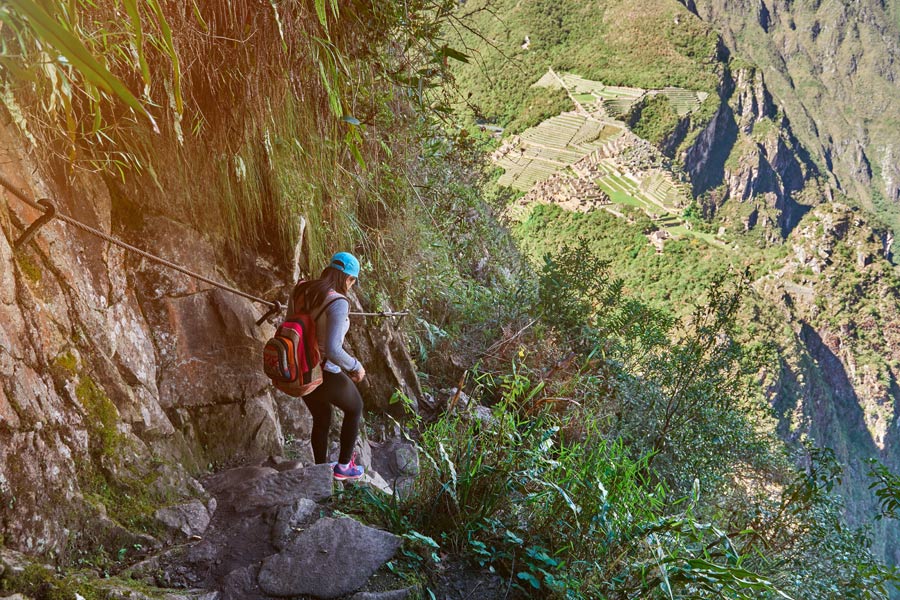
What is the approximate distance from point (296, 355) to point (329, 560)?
979 mm

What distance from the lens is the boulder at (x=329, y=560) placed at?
1906 mm

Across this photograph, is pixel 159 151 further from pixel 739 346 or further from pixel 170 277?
→ pixel 739 346

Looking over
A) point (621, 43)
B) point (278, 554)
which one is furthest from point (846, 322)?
point (278, 554)

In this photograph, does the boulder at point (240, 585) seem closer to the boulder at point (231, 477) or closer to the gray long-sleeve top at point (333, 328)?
the boulder at point (231, 477)

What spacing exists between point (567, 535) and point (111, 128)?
2.50 metres

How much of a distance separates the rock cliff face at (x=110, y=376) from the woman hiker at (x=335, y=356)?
0.43m

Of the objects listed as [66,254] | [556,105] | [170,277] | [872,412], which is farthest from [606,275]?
[872,412]

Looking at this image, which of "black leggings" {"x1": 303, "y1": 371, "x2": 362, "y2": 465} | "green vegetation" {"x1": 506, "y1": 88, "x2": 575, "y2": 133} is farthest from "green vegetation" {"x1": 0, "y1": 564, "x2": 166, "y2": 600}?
"green vegetation" {"x1": 506, "y1": 88, "x2": 575, "y2": 133}

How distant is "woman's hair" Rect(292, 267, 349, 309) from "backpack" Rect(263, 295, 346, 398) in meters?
0.04

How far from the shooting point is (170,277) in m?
2.95

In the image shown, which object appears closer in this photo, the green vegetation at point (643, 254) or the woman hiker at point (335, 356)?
the woman hiker at point (335, 356)

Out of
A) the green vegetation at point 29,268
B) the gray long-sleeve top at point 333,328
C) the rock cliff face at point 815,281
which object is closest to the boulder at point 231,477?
the gray long-sleeve top at point 333,328

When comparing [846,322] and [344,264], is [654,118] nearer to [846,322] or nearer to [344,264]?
[846,322]

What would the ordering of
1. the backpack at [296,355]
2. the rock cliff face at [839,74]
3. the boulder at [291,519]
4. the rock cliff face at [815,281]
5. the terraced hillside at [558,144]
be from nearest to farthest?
the boulder at [291,519], the backpack at [296,355], the terraced hillside at [558,144], the rock cliff face at [815,281], the rock cliff face at [839,74]
